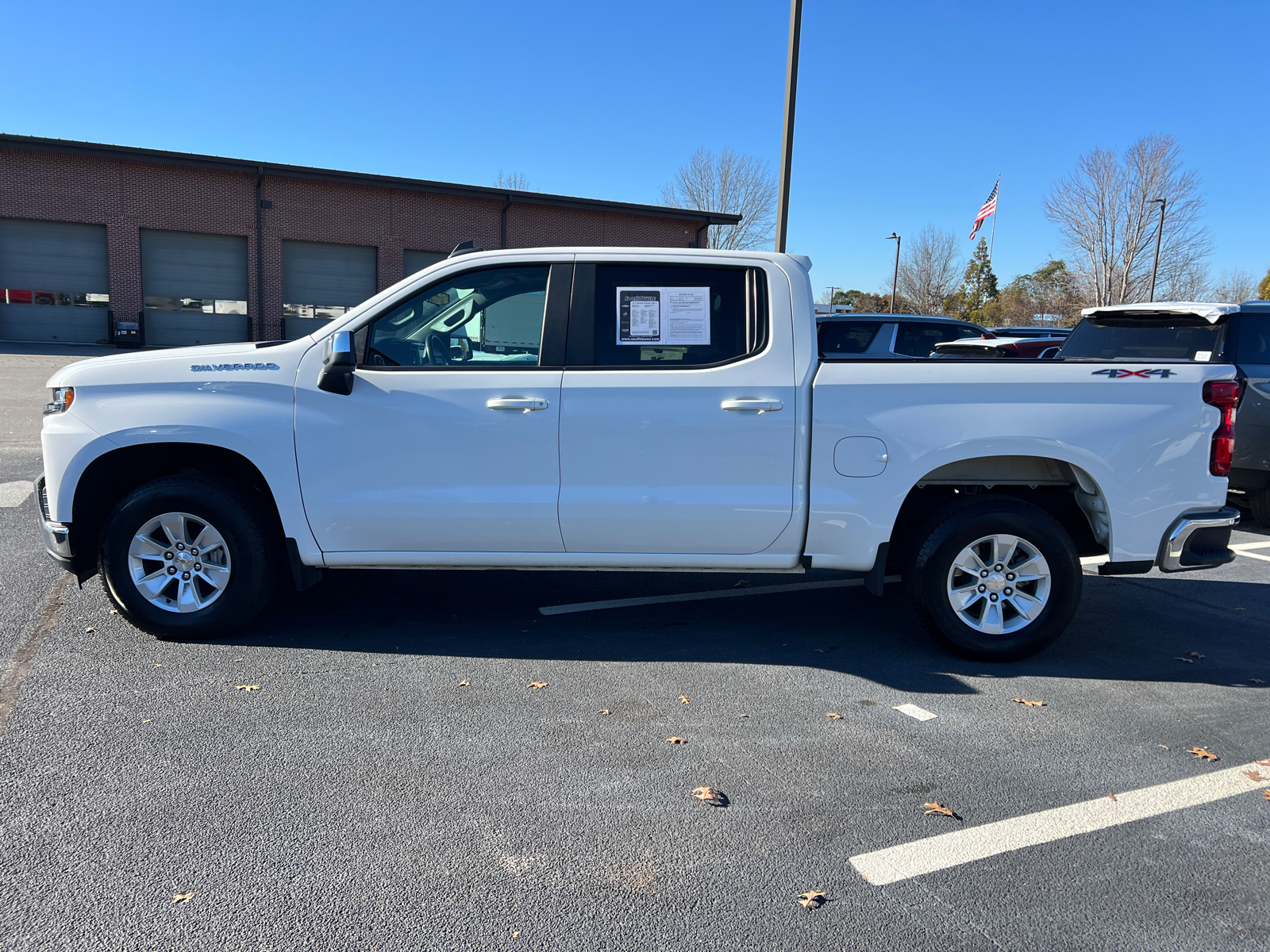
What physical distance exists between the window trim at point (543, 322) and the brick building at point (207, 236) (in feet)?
87.4

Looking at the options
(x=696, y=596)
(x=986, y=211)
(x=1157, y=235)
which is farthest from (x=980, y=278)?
(x=696, y=596)

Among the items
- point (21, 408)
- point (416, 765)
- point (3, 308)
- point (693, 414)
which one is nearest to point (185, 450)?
point (416, 765)

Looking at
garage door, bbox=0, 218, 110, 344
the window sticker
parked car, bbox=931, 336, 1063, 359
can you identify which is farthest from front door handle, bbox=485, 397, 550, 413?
garage door, bbox=0, 218, 110, 344

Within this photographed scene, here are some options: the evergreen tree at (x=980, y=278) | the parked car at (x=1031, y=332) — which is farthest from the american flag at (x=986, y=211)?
the evergreen tree at (x=980, y=278)

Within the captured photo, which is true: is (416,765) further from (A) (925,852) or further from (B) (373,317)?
(B) (373,317)

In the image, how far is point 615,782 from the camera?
11.2 feet

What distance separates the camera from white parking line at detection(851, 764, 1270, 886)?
2924 millimetres

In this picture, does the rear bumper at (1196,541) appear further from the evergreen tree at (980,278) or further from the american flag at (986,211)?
the evergreen tree at (980,278)

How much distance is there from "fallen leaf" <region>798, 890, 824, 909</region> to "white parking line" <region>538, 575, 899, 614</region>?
111 inches

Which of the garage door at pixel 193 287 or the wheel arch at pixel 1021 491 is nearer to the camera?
the wheel arch at pixel 1021 491

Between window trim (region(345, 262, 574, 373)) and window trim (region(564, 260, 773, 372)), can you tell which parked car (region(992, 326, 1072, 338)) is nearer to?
window trim (region(564, 260, 773, 372))

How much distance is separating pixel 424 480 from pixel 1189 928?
11.5ft

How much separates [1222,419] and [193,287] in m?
30.1

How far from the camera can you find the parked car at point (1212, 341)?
7859 millimetres
